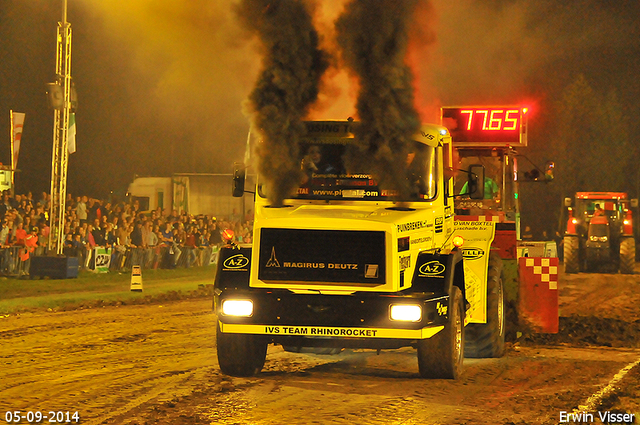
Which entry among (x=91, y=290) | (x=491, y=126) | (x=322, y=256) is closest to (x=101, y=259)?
(x=91, y=290)

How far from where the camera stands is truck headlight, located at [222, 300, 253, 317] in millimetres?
9391

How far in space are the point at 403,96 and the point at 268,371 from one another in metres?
3.50

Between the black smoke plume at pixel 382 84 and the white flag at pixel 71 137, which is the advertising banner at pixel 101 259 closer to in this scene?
the white flag at pixel 71 137

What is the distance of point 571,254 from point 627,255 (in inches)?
78.8

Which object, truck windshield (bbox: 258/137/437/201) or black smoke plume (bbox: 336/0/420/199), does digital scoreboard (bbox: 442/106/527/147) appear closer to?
black smoke plume (bbox: 336/0/420/199)

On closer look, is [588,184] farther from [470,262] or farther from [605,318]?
[470,262]

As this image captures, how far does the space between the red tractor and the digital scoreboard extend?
18.4 metres

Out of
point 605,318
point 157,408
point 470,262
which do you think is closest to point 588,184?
point 605,318

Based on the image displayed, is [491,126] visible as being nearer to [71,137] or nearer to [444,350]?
[444,350]

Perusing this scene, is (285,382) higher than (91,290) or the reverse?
the reverse

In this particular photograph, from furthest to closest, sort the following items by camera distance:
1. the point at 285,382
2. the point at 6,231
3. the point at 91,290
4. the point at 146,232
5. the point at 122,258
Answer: the point at 146,232
the point at 122,258
the point at 6,231
the point at 91,290
the point at 285,382

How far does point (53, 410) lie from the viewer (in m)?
7.98

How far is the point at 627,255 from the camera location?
3366 centimetres

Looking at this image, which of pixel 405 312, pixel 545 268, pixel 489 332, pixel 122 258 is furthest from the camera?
pixel 122 258
